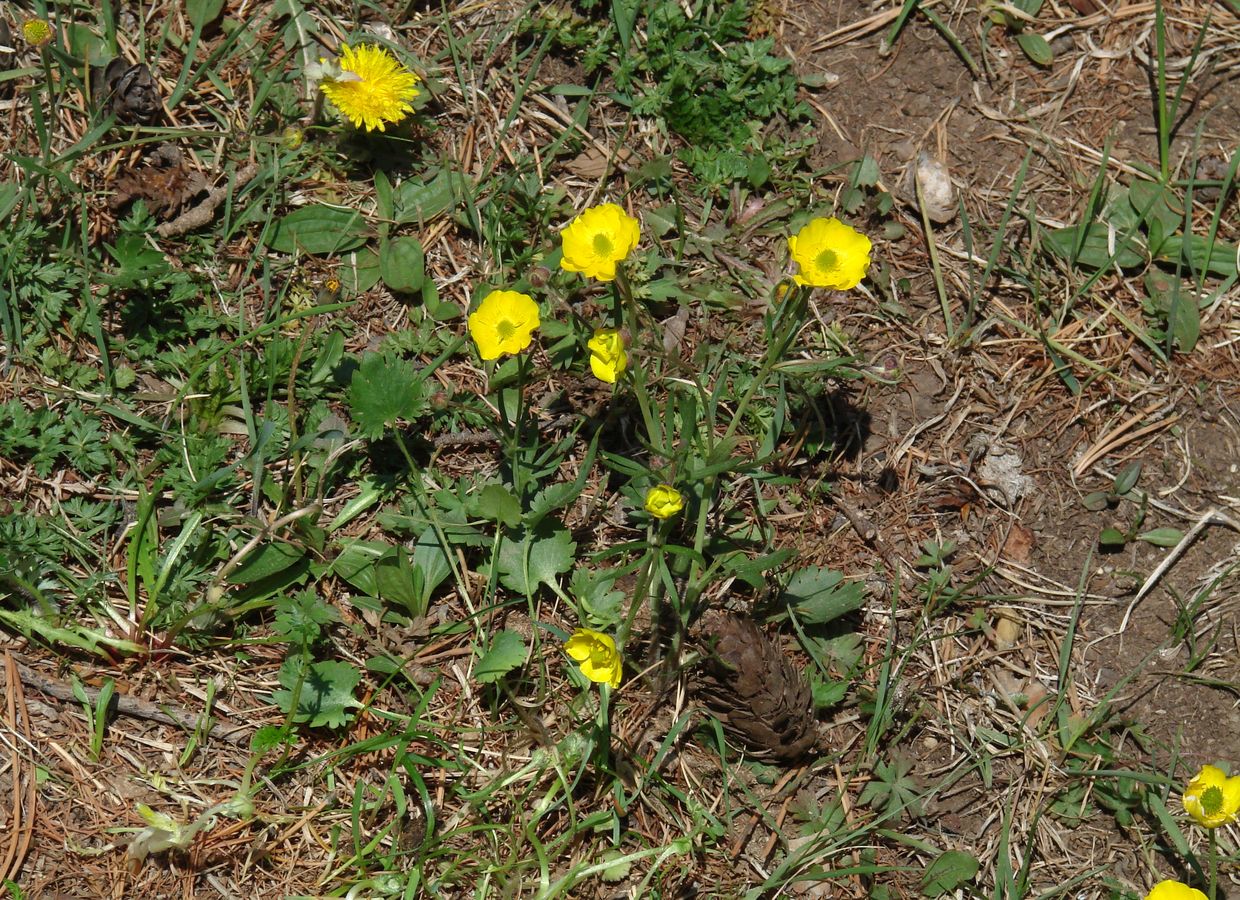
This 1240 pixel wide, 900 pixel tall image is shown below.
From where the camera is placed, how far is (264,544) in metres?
2.81

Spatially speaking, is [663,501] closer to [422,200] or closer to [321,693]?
[321,693]

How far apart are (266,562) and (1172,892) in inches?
92.7

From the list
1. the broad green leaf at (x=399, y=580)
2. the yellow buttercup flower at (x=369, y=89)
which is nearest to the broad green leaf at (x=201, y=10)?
the yellow buttercup flower at (x=369, y=89)

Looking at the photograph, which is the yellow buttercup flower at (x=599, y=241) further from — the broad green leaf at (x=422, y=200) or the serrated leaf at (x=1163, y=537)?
the serrated leaf at (x=1163, y=537)

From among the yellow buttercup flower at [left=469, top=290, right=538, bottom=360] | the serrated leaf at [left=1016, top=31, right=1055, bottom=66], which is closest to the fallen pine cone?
the yellow buttercup flower at [left=469, top=290, right=538, bottom=360]

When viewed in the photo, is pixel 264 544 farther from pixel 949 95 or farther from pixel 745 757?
pixel 949 95

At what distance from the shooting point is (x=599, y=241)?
8.79 feet

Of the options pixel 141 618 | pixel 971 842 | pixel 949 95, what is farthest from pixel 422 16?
pixel 971 842

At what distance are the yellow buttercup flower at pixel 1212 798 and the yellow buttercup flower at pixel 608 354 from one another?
1703 millimetres

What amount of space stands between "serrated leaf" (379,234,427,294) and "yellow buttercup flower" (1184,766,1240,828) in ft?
7.78

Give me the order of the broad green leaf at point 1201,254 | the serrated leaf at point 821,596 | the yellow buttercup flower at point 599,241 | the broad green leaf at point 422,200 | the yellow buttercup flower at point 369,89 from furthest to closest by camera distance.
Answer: the broad green leaf at point 1201,254 → the broad green leaf at point 422,200 → the yellow buttercup flower at point 369,89 → the serrated leaf at point 821,596 → the yellow buttercup flower at point 599,241

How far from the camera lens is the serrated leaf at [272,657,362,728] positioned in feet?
8.88

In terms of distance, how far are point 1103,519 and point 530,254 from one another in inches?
70.2

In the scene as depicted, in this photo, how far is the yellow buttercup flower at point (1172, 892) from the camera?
261cm
